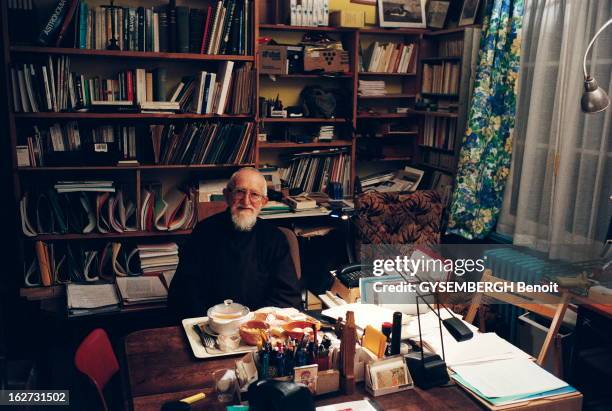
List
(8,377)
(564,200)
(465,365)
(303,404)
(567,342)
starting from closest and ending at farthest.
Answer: (303,404) < (465,365) < (8,377) < (567,342) < (564,200)

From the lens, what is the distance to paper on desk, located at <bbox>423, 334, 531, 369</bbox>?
6.23 feet

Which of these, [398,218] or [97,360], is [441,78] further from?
[97,360]

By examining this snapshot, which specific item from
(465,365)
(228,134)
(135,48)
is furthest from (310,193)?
(465,365)

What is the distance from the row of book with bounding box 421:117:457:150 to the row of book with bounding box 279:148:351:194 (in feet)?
2.15

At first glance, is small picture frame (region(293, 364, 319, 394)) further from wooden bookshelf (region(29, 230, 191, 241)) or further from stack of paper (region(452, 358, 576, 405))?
wooden bookshelf (region(29, 230, 191, 241))

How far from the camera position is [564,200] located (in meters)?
3.28

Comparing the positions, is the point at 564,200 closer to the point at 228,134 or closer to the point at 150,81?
the point at 228,134

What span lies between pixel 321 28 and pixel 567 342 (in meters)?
2.66

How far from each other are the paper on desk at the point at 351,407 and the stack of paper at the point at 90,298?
6.73 ft

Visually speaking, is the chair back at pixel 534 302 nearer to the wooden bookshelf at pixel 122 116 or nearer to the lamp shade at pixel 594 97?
the lamp shade at pixel 594 97

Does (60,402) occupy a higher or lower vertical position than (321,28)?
lower

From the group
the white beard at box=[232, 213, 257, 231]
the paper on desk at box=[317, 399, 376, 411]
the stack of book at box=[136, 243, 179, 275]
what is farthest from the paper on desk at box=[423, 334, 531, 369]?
the stack of book at box=[136, 243, 179, 275]

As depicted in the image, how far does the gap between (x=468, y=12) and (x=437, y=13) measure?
33 cm

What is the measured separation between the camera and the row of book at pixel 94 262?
3584 millimetres
